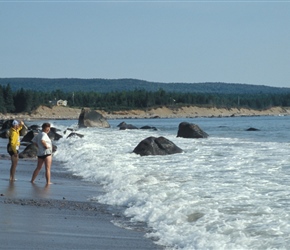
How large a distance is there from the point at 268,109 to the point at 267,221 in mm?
186359

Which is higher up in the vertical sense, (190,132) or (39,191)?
(190,132)

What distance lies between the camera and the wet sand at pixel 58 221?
1004 centimetres

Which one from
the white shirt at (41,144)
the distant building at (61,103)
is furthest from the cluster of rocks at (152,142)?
the distant building at (61,103)

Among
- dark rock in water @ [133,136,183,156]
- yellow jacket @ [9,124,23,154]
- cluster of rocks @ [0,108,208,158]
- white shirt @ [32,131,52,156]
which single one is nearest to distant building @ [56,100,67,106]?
cluster of rocks @ [0,108,208,158]

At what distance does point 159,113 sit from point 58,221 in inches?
6399

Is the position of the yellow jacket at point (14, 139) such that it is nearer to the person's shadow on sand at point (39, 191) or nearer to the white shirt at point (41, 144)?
the white shirt at point (41, 144)

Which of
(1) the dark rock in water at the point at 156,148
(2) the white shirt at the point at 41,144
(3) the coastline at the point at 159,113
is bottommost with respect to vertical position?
(3) the coastline at the point at 159,113

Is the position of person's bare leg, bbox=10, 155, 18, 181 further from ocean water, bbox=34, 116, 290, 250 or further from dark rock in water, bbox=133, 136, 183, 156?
dark rock in water, bbox=133, 136, 183, 156

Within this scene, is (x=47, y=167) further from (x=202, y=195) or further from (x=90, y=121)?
(x=90, y=121)

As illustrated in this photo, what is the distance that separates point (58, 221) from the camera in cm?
1184

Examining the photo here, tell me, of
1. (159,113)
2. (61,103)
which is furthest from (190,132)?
(159,113)

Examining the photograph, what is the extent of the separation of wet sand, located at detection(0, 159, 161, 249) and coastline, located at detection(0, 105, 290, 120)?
114074 mm

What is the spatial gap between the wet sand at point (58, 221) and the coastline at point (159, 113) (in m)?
114

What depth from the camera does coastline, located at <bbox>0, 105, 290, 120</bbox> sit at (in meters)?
146
